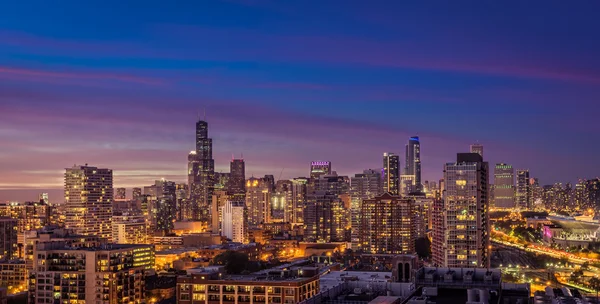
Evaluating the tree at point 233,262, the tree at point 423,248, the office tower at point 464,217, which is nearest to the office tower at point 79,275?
the tree at point 233,262

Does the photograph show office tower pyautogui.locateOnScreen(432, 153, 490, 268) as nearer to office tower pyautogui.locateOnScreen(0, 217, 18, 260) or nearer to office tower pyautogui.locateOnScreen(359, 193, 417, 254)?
office tower pyautogui.locateOnScreen(359, 193, 417, 254)

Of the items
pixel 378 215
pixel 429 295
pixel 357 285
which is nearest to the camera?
pixel 429 295

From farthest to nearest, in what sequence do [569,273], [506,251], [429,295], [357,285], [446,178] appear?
[506,251] < [569,273] < [446,178] < [357,285] < [429,295]

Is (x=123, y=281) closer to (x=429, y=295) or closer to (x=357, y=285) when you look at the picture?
(x=357, y=285)

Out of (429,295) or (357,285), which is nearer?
(429,295)

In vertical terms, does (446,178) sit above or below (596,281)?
above

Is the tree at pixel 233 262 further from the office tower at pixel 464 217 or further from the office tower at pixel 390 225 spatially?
the office tower at pixel 464 217

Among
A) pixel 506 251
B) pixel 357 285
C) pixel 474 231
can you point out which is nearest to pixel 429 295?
pixel 357 285

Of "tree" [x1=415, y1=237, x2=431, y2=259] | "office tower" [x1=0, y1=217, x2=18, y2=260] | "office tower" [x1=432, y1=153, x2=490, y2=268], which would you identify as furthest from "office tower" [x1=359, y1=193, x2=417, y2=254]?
"office tower" [x1=0, y1=217, x2=18, y2=260]
